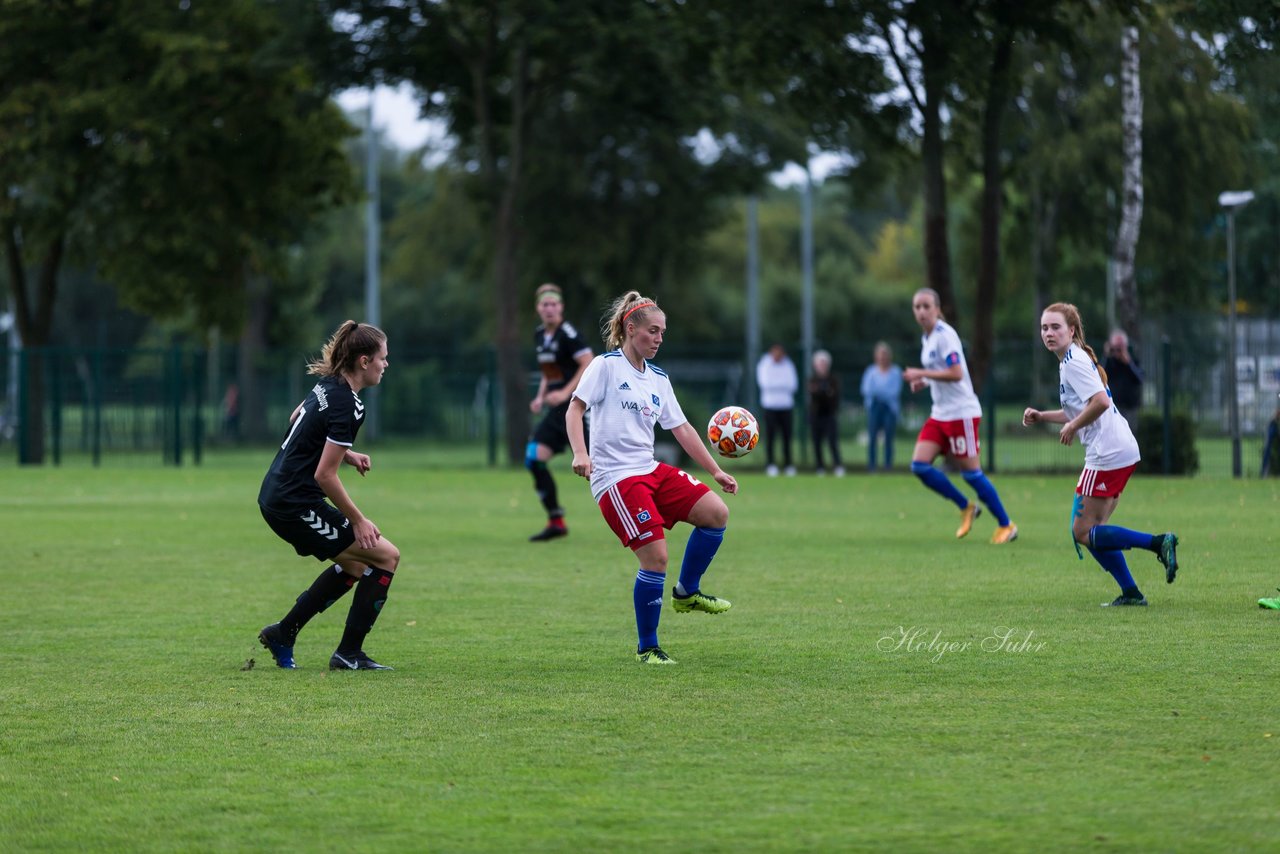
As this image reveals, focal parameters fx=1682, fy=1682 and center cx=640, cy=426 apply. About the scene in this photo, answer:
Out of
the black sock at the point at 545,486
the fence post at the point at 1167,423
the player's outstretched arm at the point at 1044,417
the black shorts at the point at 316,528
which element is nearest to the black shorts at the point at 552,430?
the black sock at the point at 545,486

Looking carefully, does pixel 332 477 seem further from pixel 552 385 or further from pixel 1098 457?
pixel 552 385

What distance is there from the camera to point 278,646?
27.1 feet

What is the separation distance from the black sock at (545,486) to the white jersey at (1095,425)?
599cm

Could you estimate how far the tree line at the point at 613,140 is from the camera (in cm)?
2558

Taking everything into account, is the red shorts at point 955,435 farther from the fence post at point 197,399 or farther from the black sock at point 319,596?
the fence post at point 197,399

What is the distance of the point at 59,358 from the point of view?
3114cm

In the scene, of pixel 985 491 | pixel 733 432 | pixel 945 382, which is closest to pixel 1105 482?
pixel 733 432

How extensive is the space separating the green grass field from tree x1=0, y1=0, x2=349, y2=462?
19115 mm

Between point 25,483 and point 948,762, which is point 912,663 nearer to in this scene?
point 948,762

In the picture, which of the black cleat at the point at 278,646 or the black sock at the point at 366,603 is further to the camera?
the black cleat at the point at 278,646

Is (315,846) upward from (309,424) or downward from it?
downward

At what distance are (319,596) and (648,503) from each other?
166cm

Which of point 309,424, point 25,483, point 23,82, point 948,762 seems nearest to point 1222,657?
point 948,762

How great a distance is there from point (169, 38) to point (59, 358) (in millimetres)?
6221
